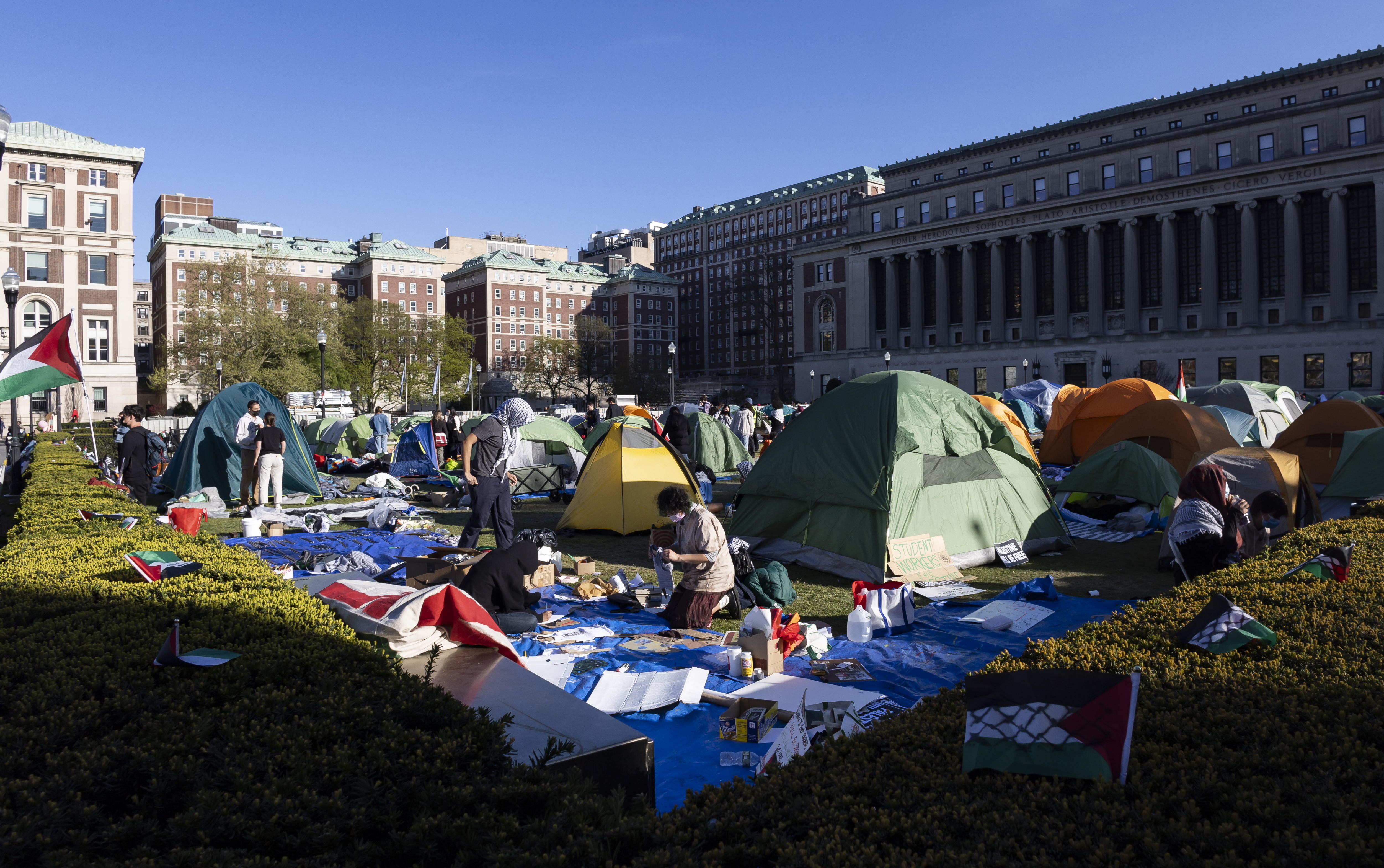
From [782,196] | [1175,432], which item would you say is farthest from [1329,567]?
[782,196]

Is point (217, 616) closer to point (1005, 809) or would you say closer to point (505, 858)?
point (505, 858)

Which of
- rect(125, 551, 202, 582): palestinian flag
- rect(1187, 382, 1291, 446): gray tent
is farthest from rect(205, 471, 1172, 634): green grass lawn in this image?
rect(1187, 382, 1291, 446): gray tent

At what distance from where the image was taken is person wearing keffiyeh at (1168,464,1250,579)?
7.80 meters

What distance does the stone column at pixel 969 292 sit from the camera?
222 ft

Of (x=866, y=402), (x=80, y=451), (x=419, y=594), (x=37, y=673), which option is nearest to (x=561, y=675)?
(x=419, y=594)

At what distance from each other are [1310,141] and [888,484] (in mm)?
59054

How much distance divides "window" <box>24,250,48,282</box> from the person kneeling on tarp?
60.4 m

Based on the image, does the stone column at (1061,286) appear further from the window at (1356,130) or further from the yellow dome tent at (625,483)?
the yellow dome tent at (625,483)

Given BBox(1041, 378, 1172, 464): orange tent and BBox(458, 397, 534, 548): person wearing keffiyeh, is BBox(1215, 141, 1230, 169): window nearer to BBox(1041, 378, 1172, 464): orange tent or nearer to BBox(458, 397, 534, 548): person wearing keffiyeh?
BBox(1041, 378, 1172, 464): orange tent

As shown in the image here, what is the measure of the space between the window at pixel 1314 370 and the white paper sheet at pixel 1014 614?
55573mm

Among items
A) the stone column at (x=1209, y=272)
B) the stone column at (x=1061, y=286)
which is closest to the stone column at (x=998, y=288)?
the stone column at (x=1061, y=286)

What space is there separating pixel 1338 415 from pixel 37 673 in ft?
56.9

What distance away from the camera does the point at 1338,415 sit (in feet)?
47.2

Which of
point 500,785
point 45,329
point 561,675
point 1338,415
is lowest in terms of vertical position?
point 561,675
